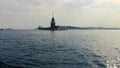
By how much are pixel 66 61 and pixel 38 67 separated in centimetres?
525

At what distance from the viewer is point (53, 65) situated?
2820 centimetres

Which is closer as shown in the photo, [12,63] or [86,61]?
[12,63]

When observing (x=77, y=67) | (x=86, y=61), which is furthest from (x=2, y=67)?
(x=86, y=61)

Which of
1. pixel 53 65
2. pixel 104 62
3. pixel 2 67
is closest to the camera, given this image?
pixel 2 67

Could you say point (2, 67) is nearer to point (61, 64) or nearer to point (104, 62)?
point (61, 64)

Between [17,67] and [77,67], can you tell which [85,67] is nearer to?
[77,67]

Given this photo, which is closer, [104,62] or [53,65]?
[53,65]

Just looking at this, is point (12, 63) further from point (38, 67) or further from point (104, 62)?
point (104, 62)

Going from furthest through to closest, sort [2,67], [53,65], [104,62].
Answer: [104,62], [53,65], [2,67]

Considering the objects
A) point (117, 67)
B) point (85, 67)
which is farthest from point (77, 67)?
point (117, 67)

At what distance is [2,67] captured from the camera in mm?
26297

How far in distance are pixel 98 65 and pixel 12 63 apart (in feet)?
33.1

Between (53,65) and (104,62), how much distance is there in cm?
690

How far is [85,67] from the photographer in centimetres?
2748
